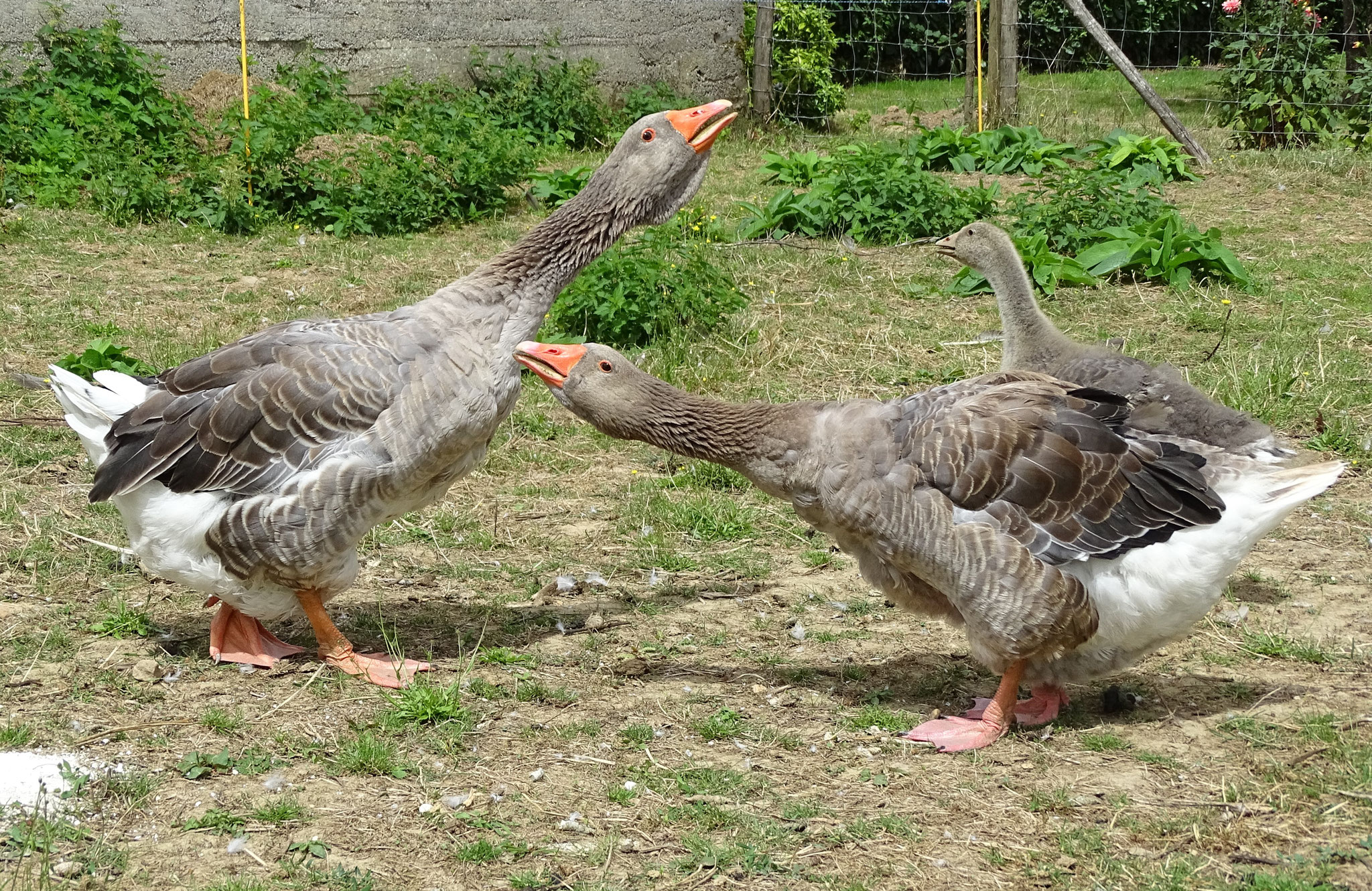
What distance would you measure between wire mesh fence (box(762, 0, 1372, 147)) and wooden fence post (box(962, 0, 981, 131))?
0.11 meters

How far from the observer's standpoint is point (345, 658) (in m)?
5.32

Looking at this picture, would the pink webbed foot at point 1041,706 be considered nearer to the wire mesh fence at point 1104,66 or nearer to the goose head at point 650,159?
the goose head at point 650,159

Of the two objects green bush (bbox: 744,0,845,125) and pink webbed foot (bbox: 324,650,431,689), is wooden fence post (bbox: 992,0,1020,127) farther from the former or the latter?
pink webbed foot (bbox: 324,650,431,689)

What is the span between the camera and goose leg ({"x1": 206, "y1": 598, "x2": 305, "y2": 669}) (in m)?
5.36

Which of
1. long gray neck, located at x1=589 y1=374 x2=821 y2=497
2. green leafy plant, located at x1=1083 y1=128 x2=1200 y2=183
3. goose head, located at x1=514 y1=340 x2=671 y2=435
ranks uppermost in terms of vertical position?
green leafy plant, located at x1=1083 y1=128 x2=1200 y2=183

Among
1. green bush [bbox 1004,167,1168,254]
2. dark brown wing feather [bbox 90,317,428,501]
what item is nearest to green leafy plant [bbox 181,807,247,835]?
dark brown wing feather [bbox 90,317,428,501]

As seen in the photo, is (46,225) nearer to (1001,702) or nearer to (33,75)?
(33,75)

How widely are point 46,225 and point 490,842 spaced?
369 inches

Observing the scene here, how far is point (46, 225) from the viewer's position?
1130 cm

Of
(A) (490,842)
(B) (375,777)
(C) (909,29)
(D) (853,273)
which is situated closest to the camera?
(A) (490,842)

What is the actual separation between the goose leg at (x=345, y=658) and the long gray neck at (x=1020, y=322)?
11.5 ft

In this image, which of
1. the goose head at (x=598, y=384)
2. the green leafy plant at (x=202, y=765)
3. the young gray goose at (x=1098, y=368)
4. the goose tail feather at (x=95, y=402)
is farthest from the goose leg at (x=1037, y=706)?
the goose tail feather at (x=95, y=402)

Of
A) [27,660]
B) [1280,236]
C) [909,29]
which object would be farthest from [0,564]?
[909,29]

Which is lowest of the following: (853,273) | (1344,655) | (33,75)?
(1344,655)
